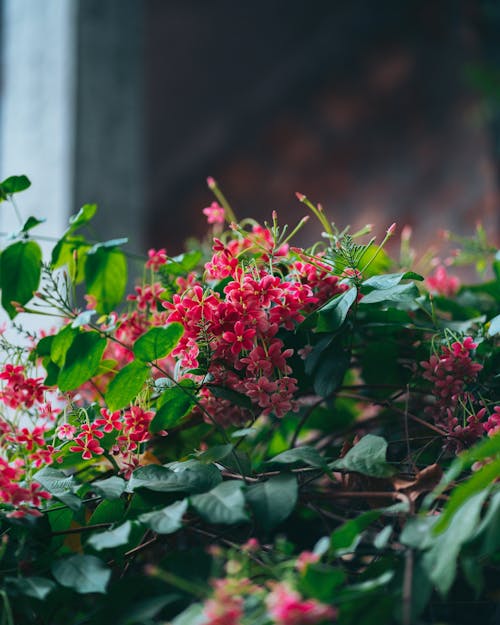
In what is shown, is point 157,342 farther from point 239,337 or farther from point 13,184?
point 13,184

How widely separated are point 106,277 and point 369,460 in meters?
0.38

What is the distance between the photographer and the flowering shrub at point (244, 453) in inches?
16.8

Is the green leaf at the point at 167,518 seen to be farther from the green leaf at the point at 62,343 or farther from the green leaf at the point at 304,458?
the green leaf at the point at 62,343

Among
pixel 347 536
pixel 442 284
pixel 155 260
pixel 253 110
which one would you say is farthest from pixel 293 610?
pixel 253 110

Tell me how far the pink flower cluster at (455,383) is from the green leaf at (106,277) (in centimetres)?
34

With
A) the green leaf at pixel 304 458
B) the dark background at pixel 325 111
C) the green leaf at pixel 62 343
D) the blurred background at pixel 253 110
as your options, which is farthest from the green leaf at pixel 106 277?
the dark background at pixel 325 111

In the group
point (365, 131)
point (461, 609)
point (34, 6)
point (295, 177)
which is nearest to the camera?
point (461, 609)

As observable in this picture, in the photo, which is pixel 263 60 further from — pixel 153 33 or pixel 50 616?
pixel 50 616

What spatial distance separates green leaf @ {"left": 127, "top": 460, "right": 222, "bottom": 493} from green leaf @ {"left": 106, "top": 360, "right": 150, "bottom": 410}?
81 millimetres

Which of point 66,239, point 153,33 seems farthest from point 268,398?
point 153,33

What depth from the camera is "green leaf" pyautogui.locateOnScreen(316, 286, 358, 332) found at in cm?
58

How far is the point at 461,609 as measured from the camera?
0.68 meters

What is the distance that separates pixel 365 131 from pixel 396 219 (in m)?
0.59

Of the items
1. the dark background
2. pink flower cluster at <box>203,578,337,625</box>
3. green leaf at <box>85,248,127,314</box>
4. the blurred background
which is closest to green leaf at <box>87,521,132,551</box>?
pink flower cluster at <box>203,578,337,625</box>
